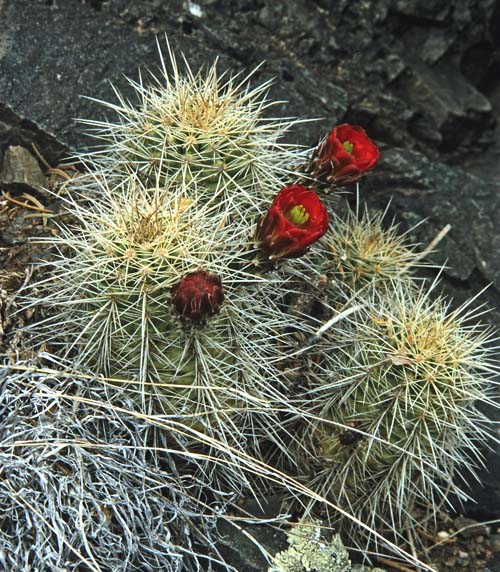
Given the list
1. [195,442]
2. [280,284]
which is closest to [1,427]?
[195,442]

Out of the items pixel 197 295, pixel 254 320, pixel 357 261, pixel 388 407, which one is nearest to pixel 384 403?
pixel 388 407

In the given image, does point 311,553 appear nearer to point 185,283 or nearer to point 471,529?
point 471,529

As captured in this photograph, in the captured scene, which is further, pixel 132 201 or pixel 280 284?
pixel 280 284

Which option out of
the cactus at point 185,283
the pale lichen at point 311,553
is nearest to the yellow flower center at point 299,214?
the cactus at point 185,283

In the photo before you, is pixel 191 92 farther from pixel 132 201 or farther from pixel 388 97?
pixel 388 97

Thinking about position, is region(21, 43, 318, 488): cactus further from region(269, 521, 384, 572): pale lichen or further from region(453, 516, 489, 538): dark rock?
region(453, 516, 489, 538): dark rock
